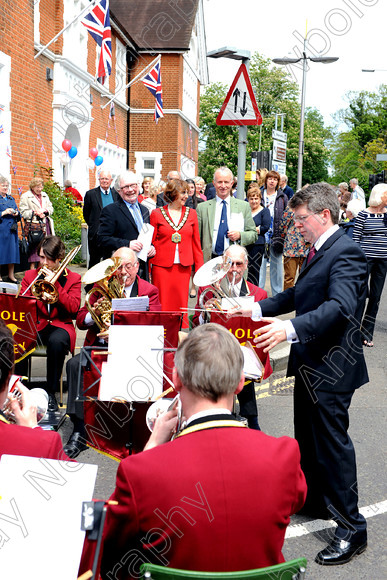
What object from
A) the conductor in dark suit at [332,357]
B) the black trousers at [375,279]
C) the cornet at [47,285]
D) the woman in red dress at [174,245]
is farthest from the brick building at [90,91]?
the conductor in dark suit at [332,357]

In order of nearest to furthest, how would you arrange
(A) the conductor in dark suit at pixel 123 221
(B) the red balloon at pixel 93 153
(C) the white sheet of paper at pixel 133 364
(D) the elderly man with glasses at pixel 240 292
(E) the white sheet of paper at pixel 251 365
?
1. (E) the white sheet of paper at pixel 251 365
2. (C) the white sheet of paper at pixel 133 364
3. (D) the elderly man with glasses at pixel 240 292
4. (A) the conductor in dark suit at pixel 123 221
5. (B) the red balloon at pixel 93 153

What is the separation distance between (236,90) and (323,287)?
4.11m

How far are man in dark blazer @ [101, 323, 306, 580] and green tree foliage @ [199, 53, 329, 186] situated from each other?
50.5m

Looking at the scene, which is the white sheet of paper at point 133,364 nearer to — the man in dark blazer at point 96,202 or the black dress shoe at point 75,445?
the black dress shoe at point 75,445

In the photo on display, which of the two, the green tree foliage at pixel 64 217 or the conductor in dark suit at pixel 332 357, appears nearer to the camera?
the conductor in dark suit at pixel 332 357

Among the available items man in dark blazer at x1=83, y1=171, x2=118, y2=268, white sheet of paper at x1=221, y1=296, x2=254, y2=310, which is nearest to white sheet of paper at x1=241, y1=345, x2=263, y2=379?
white sheet of paper at x1=221, y1=296, x2=254, y2=310

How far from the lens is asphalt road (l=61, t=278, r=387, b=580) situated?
330 cm

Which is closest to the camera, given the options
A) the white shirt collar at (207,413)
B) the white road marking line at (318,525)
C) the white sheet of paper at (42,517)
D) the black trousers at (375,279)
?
the white sheet of paper at (42,517)

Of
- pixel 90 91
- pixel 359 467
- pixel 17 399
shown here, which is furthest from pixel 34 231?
pixel 90 91

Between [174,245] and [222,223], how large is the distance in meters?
0.89

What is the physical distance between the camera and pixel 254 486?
1784mm


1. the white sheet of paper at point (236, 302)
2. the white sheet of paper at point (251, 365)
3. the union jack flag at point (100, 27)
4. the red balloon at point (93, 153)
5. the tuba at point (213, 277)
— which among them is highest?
the union jack flag at point (100, 27)

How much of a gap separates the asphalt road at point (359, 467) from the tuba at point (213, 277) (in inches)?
55.0

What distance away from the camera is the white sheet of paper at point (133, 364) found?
150 inches
